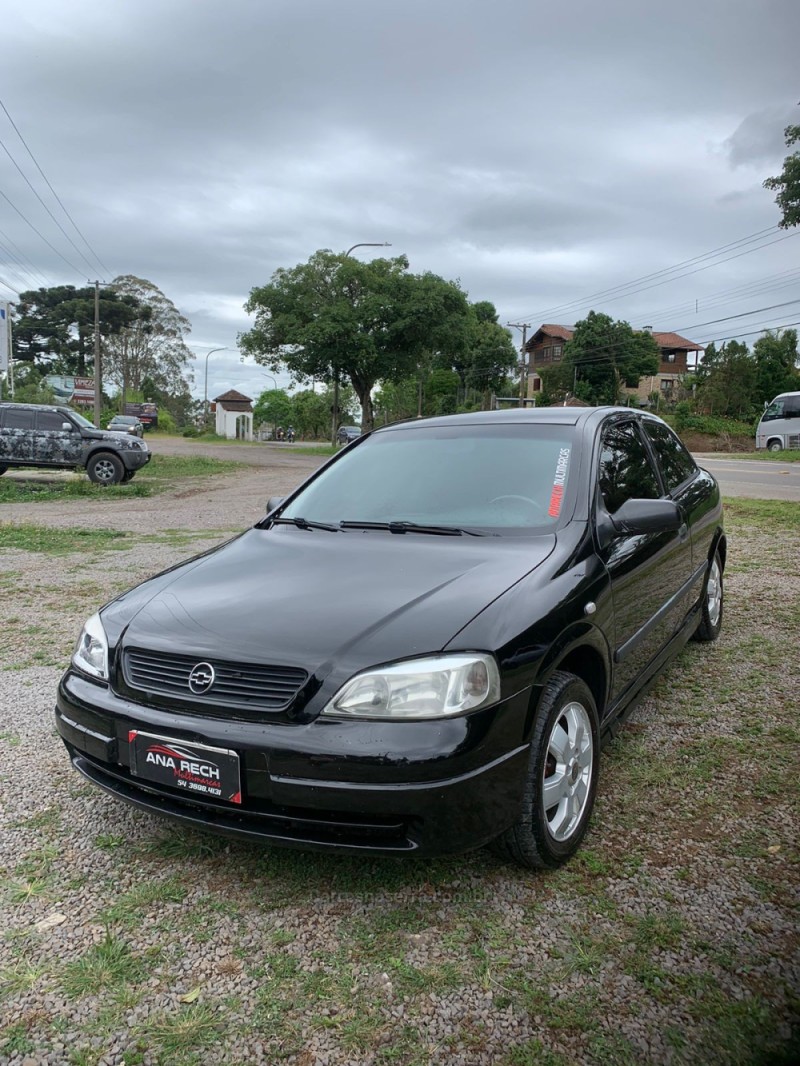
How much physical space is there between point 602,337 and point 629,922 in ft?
201

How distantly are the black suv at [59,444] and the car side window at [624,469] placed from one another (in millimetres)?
15013

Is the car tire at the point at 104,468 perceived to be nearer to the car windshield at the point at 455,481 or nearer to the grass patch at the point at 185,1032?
the car windshield at the point at 455,481

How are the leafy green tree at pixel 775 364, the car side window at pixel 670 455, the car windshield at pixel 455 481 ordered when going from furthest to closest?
the leafy green tree at pixel 775 364 < the car side window at pixel 670 455 < the car windshield at pixel 455 481

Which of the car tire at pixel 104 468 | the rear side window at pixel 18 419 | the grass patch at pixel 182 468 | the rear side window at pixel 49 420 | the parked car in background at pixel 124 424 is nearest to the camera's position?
the rear side window at pixel 18 419

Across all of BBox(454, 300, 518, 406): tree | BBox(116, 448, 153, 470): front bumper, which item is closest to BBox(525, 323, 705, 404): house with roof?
BBox(454, 300, 518, 406): tree

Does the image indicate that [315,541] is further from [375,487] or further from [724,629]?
[724,629]

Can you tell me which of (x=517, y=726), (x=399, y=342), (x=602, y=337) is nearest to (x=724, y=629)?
(x=517, y=726)

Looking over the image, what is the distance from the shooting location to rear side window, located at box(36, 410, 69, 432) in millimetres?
16812

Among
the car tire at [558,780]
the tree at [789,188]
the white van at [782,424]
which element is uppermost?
the tree at [789,188]

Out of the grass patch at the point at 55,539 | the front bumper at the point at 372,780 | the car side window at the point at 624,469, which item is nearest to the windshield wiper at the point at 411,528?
the car side window at the point at 624,469

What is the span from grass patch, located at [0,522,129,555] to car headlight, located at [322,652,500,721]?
7287 mm

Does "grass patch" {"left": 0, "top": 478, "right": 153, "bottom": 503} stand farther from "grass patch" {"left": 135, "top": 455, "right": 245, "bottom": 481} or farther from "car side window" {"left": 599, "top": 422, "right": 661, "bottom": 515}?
"car side window" {"left": 599, "top": 422, "right": 661, "bottom": 515}

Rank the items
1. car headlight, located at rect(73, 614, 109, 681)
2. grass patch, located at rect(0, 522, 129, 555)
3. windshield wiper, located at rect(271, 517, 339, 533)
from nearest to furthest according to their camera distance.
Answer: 1. car headlight, located at rect(73, 614, 109, 681)
2. windshield wiper, located at rect(271, 517, 339, 533)
3. grass patch, located at rect(0, 522, 129, 555)

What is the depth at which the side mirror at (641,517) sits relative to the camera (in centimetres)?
308
